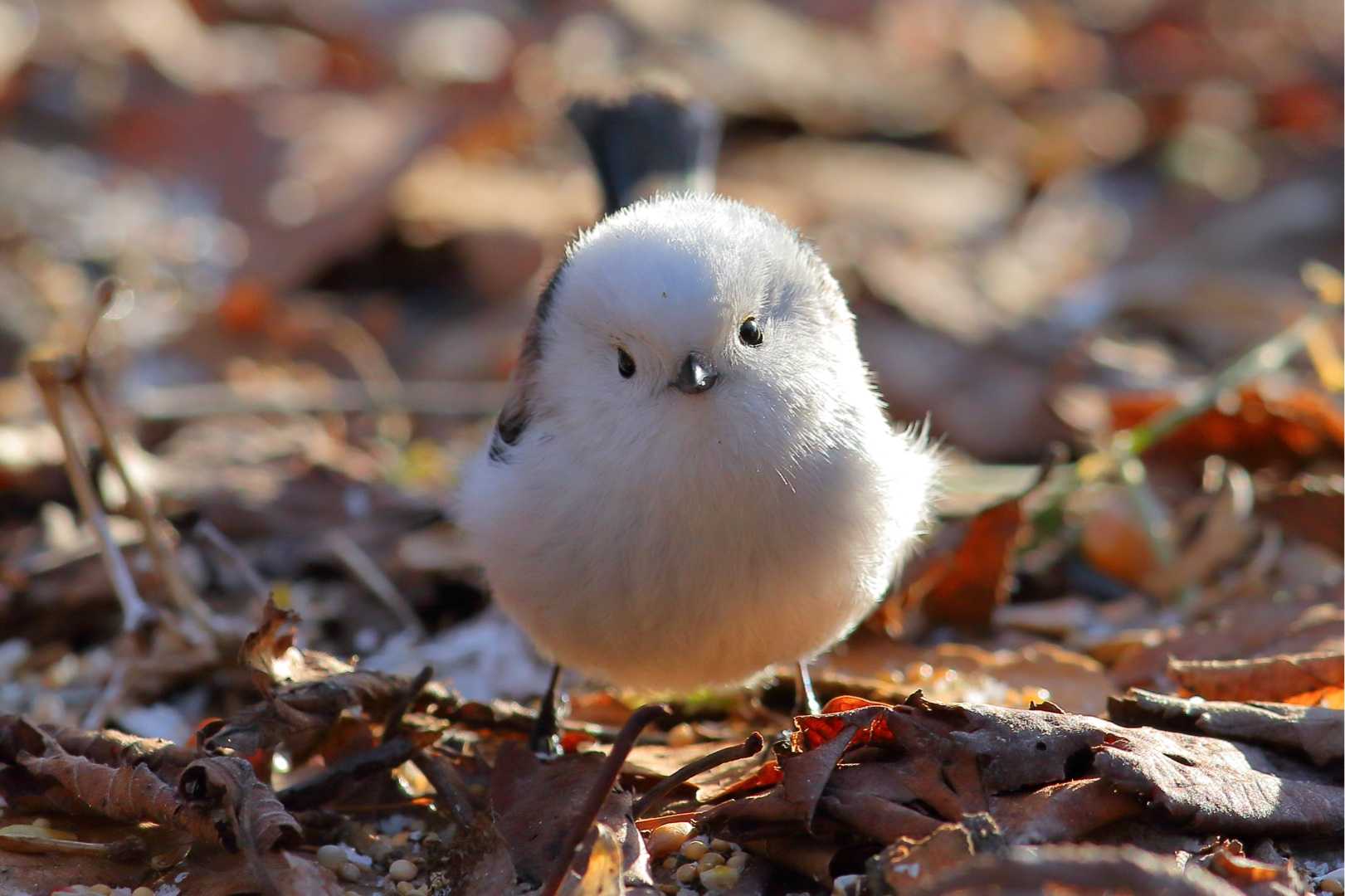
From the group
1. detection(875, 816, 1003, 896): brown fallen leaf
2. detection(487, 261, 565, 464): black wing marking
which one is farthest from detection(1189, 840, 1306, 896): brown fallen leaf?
detection(487, 261, 565, 464): black wing marking

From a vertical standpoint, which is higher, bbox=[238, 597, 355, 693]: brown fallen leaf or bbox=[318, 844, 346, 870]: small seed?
bbox=[238, 597, 355, 693]: brown fallen leaf

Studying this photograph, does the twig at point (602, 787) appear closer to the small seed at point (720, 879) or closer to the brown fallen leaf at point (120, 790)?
the small seed at point (720, 879)

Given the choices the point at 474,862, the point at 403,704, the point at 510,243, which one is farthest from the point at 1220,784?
the point at 510,243

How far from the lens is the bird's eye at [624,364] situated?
241cm

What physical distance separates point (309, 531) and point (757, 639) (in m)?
1.61

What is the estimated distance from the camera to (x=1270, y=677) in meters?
2.52

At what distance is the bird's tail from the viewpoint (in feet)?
11.4

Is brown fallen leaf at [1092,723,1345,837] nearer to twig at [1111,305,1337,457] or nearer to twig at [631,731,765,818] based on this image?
twig at [631,731,765,818]

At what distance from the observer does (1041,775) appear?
207 centimetres

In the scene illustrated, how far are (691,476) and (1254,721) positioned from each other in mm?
953

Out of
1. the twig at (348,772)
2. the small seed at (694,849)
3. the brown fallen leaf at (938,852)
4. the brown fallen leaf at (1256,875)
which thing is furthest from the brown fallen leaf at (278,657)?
the brown fallen leaf at (1256,875)

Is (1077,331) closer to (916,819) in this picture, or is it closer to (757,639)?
(757,639)

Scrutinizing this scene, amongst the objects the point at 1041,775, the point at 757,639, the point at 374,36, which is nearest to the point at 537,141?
the point at 374,36

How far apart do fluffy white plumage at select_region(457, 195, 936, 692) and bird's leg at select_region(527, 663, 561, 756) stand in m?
0.16
